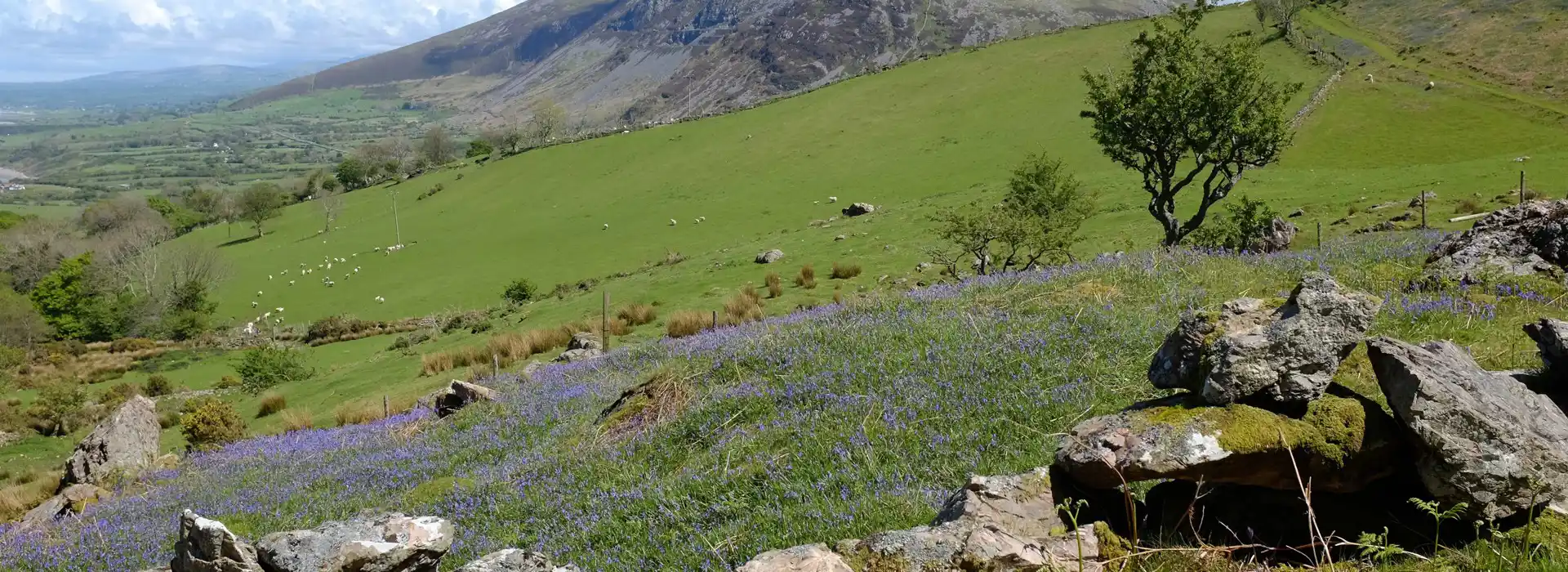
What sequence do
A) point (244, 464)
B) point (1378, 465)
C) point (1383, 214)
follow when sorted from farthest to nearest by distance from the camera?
point (1383, 214) → point (244, 464) → point (1378, 465)

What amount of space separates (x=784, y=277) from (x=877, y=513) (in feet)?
96.5

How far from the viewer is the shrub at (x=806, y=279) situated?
106 feet

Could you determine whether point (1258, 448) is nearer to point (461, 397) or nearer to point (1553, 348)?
point (1553, 348)

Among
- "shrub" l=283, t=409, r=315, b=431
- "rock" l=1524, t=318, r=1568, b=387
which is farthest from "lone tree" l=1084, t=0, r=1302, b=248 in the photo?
"shrub" l=283, t=409, r=315, b=431

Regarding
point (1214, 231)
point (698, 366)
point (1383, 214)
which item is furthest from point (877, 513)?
point (1383, 214)

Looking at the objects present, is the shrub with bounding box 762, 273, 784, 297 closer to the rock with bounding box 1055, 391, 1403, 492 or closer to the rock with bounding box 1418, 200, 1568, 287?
the rock with bounding box 1418, 200, 1568, 287

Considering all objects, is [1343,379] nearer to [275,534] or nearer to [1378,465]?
[1378,465]

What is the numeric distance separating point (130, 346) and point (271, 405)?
40.5 meters

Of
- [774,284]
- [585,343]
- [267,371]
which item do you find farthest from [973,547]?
[267,371]

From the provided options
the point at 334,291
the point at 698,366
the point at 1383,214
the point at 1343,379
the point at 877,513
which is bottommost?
the point at 334,291

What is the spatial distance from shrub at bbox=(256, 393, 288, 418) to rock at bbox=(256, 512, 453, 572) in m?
25.3

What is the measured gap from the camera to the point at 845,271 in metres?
33.7

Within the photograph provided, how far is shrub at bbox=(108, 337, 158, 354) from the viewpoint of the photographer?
178ft

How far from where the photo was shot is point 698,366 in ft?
37.0
